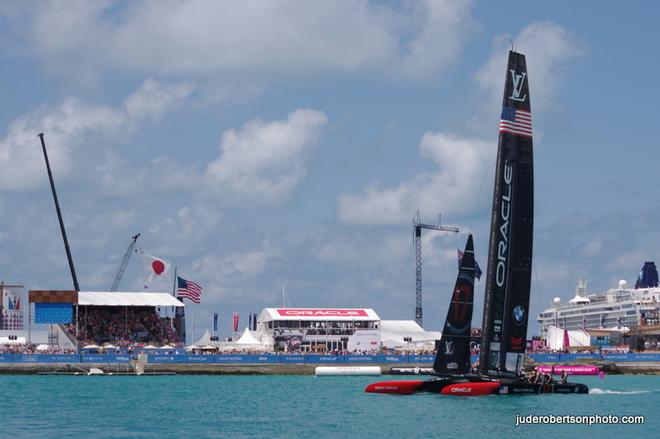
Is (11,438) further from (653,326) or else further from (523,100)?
(653,326)

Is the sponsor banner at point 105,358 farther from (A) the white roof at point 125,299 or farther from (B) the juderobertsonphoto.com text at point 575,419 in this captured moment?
(B) the juderobertsonphoto.com text at point 575,419

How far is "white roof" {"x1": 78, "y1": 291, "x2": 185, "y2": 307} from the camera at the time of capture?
117m

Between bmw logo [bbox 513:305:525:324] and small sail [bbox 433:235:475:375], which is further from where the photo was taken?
bmw logo [bbox 513:305:525:324]

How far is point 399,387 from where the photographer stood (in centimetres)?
6188

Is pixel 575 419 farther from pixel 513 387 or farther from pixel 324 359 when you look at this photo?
pixel 324 359

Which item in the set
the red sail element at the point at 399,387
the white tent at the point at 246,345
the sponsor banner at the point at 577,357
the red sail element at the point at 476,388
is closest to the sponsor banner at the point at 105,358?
the white tent at the point at 246,345

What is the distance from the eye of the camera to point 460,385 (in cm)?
5719

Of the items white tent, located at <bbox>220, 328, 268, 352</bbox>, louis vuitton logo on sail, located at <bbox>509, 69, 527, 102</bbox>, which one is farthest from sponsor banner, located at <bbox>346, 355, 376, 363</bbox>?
louis vuitton logo on sail, located at <bbox>509, 69, 527, 102</bbox>

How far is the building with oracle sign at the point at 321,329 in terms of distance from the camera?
119875 mm

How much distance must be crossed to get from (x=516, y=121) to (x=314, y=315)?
216 ft

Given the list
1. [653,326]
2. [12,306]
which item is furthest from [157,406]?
[653,326]

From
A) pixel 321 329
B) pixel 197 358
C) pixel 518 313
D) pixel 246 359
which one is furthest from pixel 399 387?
pixel 321 329

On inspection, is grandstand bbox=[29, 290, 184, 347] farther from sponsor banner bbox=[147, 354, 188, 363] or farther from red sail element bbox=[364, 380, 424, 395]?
red sail element bbox=[364, 380, 424, 395]

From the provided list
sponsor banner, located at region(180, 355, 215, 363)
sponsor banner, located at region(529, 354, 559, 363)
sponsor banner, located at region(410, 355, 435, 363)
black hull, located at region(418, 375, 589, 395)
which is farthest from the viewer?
sponsor banner, located at region(529, 354, 559, 363)
